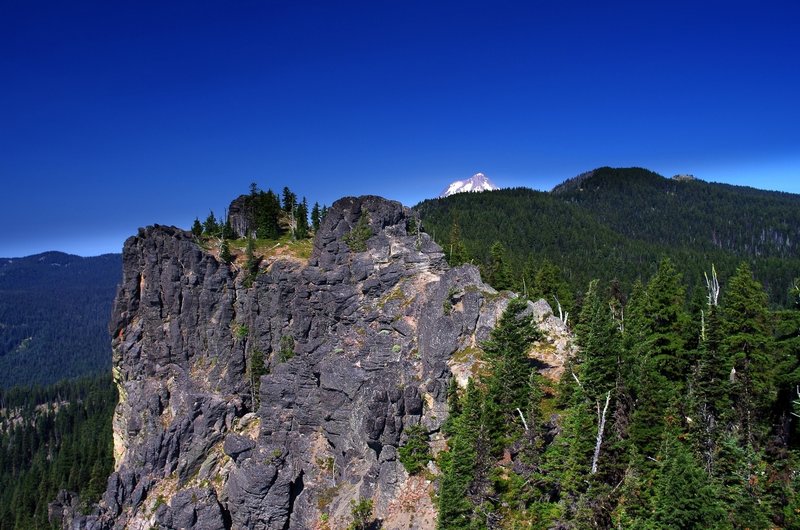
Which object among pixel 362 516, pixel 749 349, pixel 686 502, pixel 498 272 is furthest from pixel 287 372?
pixel 749 349

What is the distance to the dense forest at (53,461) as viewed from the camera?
113312 mm

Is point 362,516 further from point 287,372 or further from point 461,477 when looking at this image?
point 287,372

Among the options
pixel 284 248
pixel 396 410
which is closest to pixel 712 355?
pixel 396 410

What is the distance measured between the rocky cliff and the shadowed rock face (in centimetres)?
19

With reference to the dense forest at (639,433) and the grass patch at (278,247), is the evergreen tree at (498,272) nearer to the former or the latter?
the grass patch at (278,247)

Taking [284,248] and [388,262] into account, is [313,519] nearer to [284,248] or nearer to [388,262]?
[388,262]

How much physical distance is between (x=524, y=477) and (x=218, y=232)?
79180 mm

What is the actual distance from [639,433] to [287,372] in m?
44.2

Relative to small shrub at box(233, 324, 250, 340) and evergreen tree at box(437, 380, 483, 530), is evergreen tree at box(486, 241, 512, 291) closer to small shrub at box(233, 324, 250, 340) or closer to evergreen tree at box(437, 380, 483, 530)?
small shrub at box(233, 324, 250, 340)

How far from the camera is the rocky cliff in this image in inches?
2153

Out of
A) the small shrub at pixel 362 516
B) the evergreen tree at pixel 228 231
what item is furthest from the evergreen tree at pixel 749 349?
the evergreen tree at pixel 228 231

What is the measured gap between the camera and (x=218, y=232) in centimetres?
9862

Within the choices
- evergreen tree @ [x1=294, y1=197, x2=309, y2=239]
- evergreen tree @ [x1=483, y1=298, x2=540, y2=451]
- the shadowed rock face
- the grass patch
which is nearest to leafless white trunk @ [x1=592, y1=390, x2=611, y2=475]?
evergreen tree @ [x1=483, y1=298, x2=540, y2=451]

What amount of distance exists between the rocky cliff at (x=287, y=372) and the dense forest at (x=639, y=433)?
879cm
